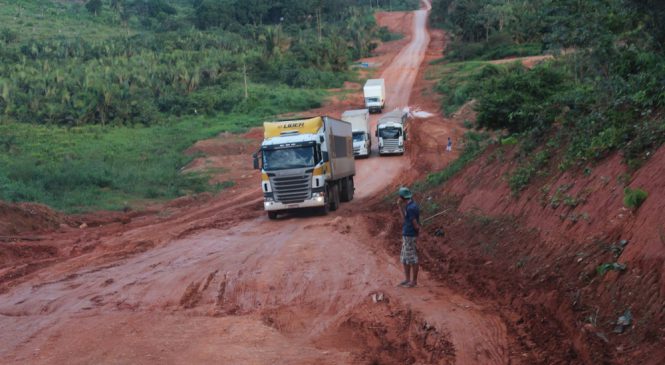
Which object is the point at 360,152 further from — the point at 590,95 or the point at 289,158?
the point at 590,95

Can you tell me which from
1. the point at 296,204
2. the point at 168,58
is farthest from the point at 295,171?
the point at 168,58

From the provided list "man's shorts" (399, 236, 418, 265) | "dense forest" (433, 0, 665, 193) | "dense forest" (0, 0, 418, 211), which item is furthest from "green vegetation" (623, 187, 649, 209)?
"dense forest" (0, 0, 418, 211)

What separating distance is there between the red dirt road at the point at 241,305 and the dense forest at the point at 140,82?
1395cm

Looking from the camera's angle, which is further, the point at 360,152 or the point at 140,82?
the point at 140,82

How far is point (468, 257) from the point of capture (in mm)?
Result: 16125

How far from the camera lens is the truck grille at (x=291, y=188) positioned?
25.9 meters

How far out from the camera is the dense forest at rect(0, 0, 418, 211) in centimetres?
3894

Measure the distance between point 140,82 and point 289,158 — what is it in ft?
155

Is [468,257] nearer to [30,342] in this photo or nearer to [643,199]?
[643,199]

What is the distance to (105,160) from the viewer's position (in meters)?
43.8

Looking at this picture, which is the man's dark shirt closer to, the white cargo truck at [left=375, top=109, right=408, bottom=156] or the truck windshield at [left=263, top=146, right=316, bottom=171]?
the truck windshield at [left=263, top=146, right=316, bottom=171]

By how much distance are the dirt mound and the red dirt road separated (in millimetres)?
2126

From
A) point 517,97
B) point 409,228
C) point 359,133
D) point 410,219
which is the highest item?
point 517,97

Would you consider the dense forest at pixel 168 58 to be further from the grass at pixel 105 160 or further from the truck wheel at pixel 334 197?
the truck wheel at pixel 334 197
